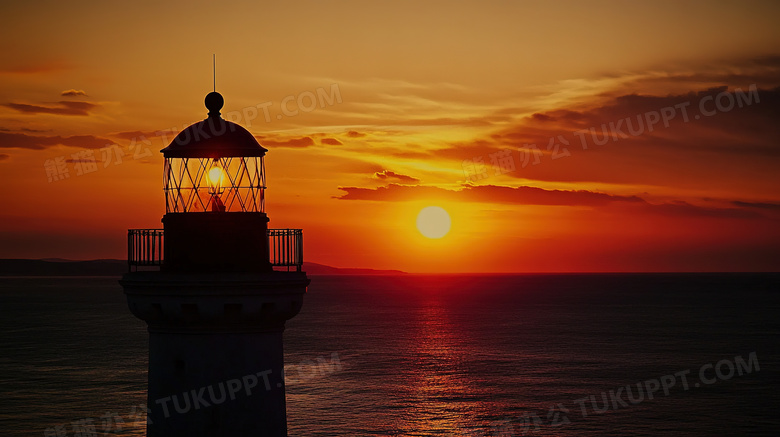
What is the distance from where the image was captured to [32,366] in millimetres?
75688

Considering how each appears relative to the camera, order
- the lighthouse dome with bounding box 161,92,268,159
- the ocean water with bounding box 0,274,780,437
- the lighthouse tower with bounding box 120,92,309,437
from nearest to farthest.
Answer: the lighthouse tower with bounding box 120,92,309,437 → the lighthouse dome with bounding box 161,92,268,159 → the ocean water with bounding box 0,274,780,437

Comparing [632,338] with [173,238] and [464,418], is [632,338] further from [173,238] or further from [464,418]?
[173,238]

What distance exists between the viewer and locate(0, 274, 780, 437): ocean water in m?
52.0

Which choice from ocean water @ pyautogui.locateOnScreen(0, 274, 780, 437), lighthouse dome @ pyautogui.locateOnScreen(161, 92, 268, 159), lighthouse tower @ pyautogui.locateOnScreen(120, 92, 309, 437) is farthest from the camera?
ocean water @ pyautogui.locateOnScreen(0, 274, 780, 437)

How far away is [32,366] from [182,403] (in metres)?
70.2

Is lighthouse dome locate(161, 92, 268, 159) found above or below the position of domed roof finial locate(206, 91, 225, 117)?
below

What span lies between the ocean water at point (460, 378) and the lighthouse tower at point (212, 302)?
119 feet

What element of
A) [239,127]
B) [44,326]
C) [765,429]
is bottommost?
[765,429]

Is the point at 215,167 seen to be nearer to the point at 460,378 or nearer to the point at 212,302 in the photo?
the point at 212,302

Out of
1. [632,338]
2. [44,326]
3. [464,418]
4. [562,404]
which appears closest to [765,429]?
[562,404]

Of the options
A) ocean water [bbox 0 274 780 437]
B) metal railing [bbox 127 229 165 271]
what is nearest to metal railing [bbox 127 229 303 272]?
metal railing [bbox 127 229 165 271]

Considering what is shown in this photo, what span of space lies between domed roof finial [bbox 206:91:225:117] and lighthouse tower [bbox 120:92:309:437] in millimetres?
16

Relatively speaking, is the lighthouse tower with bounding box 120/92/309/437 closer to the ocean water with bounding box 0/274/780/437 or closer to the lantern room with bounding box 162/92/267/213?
the lantern room with bounding box 162/92/267/213

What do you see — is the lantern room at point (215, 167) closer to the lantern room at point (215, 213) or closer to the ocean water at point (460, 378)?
the lantern room at point (215, 213)
